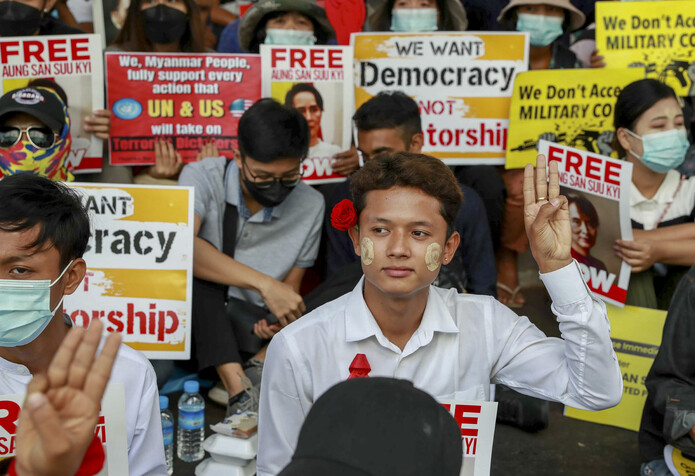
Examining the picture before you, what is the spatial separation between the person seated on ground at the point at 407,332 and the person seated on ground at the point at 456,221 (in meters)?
1.65

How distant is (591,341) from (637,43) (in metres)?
3.69

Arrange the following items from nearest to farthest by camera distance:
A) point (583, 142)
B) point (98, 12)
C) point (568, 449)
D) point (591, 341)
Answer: point (591, 341) < point (568, 449) < point (583, 142) < point (98, 12)

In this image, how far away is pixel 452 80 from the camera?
586 centimetres

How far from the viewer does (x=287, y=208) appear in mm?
5184

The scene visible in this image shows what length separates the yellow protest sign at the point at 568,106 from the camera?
5578 millimetres

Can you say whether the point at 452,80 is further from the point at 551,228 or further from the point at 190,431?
the point at 551,228

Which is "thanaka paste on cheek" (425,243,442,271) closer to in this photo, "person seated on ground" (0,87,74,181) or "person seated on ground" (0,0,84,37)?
"person seated on ground" (0,87,74,181)

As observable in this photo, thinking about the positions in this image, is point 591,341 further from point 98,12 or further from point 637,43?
point 98,12

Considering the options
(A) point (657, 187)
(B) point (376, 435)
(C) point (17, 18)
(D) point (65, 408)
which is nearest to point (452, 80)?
(A) point (657, 187)

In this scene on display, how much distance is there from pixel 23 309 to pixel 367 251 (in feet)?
3.75

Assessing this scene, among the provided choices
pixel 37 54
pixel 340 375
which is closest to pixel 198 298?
pixel 37 54

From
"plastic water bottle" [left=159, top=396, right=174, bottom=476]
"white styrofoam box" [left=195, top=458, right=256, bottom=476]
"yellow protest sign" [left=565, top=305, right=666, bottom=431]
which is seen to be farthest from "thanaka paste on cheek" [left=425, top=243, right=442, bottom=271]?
"yellow protest sign" [left=565, top=305, right=666, bottom=431]

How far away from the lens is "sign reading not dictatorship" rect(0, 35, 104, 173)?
527 centimetres

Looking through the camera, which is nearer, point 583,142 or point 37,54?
point 37,54
